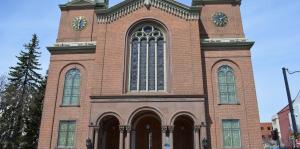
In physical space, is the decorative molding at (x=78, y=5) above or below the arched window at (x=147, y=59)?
above

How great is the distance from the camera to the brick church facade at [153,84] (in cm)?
2191

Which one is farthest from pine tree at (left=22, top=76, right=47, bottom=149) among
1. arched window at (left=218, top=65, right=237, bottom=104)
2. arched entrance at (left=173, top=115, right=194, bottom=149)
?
arched window at (left=218, top=65, right=237, bottom=104)

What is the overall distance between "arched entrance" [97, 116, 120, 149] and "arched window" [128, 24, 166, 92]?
3.22 meters

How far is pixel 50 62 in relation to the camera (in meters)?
26.5

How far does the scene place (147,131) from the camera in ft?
78.5

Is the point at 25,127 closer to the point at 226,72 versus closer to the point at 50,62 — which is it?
the point at 50,62

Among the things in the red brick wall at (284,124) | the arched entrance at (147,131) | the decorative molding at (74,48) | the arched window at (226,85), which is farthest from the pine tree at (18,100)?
the red brick wall at (284,124)

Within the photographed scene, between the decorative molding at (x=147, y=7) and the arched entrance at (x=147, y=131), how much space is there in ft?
30.7

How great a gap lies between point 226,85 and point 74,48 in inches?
564

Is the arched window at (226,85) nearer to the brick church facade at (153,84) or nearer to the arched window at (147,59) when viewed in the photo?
the brick church facade at (153,84)

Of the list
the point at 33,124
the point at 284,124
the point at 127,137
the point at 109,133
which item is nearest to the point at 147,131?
the point at 127,137

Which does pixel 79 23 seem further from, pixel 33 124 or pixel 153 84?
pixel 33 124

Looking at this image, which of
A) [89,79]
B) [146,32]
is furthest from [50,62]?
[146,32]

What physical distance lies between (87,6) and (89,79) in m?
8.74
